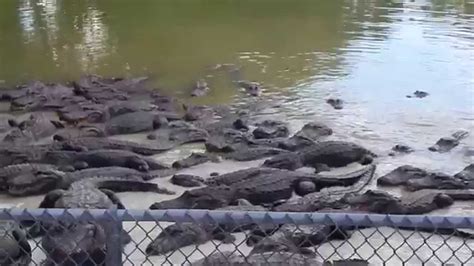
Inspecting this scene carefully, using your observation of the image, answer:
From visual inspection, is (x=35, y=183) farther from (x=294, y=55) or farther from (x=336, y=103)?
(x=294, y=55)

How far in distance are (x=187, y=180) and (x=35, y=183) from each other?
1.24 m

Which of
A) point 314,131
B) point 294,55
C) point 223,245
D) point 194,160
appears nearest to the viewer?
point 223,245

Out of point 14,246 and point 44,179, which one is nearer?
point 14,246

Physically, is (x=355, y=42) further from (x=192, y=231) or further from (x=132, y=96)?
(x=192, y=231)

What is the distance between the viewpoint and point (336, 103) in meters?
8.88

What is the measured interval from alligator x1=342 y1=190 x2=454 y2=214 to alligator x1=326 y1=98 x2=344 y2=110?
3.09m

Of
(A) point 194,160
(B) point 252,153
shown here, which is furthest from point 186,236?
(B) point 252,153

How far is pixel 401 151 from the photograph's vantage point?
23.7 feet

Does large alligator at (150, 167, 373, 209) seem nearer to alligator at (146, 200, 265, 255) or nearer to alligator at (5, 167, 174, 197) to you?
alligator at (146, 200, 265, 255)

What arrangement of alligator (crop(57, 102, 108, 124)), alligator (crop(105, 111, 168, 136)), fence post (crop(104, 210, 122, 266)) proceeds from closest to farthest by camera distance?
1. fence post (crop(104, 210, 122, 266))
2. alligator (crop(105, 111, 168, 136))
3. alligator (crop(57, 102, 108, 124))

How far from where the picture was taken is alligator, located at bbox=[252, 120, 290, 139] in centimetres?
754

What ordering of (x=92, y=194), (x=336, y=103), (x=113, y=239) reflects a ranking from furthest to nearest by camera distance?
1. (x=336, y=103)
2. (x=92, y=194)
3. (x=113, y=239)

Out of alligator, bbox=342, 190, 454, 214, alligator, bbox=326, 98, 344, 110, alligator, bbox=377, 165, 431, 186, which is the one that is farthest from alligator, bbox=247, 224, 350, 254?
alligator, bbox=326, 98, 344, 110

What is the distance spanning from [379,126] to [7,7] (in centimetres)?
1128
